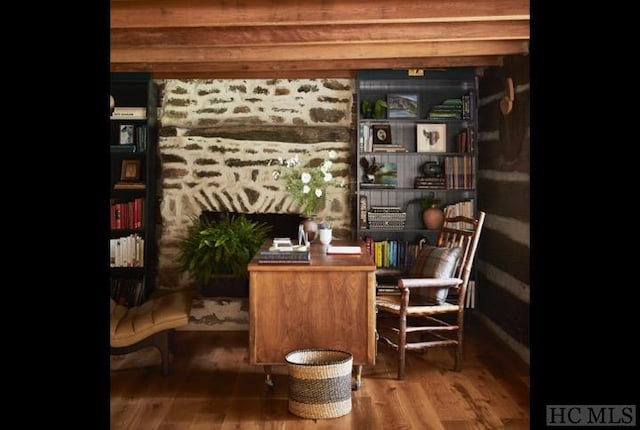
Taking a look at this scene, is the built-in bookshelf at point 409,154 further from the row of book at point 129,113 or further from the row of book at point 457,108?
the row of book at point 129,113

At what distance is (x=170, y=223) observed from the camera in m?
6.81

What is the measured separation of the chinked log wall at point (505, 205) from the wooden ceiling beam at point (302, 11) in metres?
1.26

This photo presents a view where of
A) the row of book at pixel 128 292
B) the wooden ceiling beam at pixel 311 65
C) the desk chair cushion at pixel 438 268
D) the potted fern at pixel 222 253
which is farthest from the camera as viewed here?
the row of book at pixel 128 292

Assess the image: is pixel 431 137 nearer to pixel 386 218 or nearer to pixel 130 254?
pixel 386 218

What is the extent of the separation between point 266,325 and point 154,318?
101cm

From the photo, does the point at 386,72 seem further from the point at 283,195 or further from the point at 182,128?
the point at 182,128

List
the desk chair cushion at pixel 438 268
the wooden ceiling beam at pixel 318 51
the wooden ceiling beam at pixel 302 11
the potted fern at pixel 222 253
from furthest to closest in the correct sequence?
the potted fern at pixel 222 253, the wooden ceiling beam at pixel 318 51, the desk chair cushion at pixel 438 268, the wooden ceiling beam at pixel 302 11

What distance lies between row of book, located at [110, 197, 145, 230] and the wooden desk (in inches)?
107

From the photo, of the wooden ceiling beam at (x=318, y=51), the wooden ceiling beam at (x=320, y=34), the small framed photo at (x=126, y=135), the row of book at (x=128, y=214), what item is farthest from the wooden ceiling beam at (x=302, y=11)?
the row of book at (x=128, y=214)

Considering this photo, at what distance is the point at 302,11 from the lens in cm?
413

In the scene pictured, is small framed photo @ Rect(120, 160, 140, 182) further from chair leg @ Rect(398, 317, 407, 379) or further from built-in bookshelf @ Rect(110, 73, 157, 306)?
chair leg @ Rect(398, 317, 407, 379)

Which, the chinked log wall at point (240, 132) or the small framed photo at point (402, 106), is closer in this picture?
the small framed photo at point (402, 106)

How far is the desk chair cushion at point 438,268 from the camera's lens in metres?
4.89
